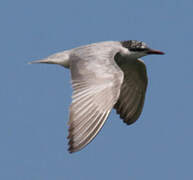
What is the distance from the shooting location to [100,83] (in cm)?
960

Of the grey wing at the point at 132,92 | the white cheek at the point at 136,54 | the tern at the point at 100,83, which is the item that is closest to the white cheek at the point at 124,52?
the tern at the point at 100,83

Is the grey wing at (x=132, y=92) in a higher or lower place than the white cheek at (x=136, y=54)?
lower

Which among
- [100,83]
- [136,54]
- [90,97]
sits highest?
[136,54]

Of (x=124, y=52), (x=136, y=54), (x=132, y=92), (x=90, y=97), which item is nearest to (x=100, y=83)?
(x=90, y=97)

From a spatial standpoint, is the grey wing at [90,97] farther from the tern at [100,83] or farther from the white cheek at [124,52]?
the white cheek at [124,52]

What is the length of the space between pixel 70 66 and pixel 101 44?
116 cm

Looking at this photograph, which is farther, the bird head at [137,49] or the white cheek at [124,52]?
the bird head at [137,49]

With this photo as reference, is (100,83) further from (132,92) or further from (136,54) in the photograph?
(132,92)

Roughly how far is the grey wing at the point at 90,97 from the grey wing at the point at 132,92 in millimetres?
2351

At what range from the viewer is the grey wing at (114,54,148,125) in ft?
41.8

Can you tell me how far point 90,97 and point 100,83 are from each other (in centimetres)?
43

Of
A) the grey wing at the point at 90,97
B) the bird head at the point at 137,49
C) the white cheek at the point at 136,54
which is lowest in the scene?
the grey wing at the point at 90,97

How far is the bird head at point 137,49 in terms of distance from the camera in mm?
12008

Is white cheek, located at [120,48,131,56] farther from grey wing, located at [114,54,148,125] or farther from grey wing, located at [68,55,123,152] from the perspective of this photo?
grey wing, located at [68,55,123,152]
